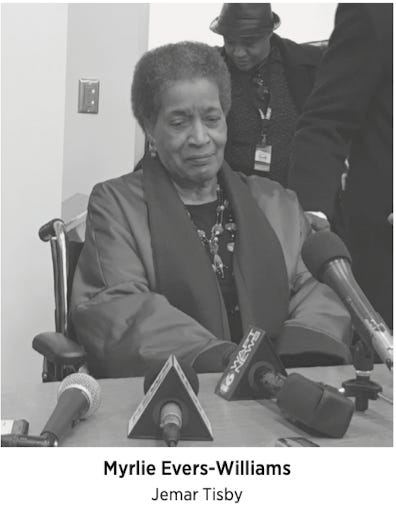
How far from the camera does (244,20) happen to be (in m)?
2.82

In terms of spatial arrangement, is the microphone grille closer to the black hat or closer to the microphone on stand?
the microphone on stand

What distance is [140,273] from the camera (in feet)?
5.69

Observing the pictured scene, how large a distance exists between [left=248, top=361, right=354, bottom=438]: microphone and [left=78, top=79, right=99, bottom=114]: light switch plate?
8.11 feet

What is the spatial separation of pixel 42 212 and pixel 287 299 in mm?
1009

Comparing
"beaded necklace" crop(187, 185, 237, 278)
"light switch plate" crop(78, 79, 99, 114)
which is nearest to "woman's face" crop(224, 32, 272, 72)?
"light switch plate" crop(78, 79, 99, 114)

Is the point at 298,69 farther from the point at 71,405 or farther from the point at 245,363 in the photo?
the point at 71,405

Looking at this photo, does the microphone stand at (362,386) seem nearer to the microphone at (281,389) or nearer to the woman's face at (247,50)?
the microphone at (281,389)

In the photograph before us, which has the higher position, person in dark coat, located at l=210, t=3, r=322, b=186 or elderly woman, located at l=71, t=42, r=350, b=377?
person in dark coat, located at l=210, t=3, r=322, b=186

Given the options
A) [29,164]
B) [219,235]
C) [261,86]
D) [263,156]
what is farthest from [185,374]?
[261,86]

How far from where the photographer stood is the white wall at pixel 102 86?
3338 millimetres

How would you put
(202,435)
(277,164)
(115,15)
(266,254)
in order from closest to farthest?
(202,435)
(266,254)
(277,164)
(115,15)

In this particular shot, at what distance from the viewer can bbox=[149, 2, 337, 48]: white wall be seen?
3477mm
